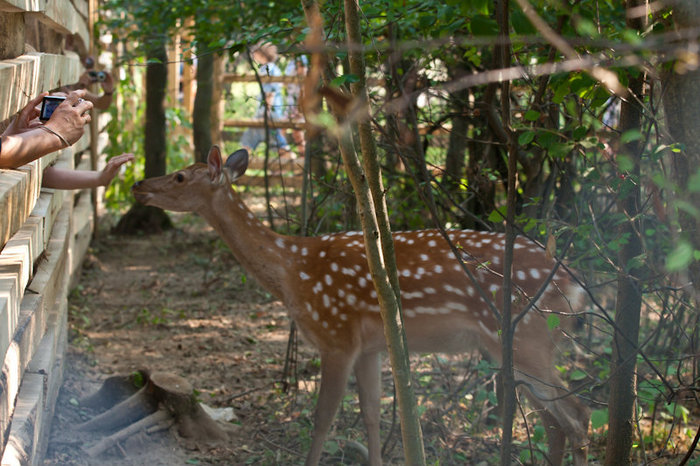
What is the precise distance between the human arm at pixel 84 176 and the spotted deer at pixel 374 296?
994 millimetres

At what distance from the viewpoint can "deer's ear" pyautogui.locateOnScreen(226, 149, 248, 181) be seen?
4891 millimetres

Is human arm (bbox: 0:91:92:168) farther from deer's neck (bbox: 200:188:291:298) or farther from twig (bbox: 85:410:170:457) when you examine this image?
→ twig (bbox: 85:410:170:457)

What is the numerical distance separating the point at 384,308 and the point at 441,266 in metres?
1.64

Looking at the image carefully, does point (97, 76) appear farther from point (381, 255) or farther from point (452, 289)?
point (381, 255)

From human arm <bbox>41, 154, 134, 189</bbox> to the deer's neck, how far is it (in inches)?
40.4

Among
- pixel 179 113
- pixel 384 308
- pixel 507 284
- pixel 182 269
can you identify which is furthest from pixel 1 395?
pixel 179 113

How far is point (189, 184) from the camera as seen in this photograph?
4766 mm

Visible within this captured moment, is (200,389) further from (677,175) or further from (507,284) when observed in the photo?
(677,175)

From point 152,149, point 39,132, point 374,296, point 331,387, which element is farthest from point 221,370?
point 152,149

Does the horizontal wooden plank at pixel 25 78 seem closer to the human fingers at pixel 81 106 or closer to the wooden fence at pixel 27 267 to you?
the wooden fence at pixel 27 267

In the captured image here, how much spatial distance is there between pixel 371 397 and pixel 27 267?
6.73ft

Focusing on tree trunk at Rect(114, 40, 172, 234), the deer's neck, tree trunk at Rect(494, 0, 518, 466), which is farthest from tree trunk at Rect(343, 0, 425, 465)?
tree trunk at Rect(114, 40, 172, 234)

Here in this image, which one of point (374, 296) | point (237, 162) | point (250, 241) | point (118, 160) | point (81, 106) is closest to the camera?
point (81, 106)

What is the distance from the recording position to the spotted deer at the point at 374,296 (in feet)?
13.7
